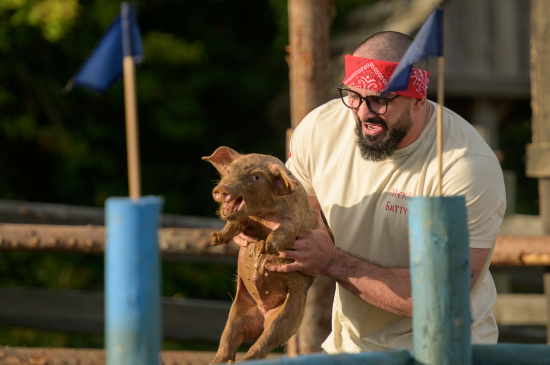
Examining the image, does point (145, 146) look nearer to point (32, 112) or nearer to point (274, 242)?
point (32, 112)

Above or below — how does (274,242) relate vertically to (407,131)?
below

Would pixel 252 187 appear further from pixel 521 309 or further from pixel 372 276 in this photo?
pixel 521 309

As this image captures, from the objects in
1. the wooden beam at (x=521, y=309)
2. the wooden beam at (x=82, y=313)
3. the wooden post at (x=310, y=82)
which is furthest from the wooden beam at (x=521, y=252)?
the wooden beam at (x=521, y=309)

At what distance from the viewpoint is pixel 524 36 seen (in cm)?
942

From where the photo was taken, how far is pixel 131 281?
1.65 metres

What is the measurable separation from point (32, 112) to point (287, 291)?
21.9 ft

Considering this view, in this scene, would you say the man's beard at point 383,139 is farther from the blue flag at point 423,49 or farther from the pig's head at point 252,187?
the blue flag at point 423,49

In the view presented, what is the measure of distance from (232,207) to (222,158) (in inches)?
12.8

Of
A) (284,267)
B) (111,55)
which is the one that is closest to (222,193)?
(284,267)

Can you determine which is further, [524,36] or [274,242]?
[524,36]

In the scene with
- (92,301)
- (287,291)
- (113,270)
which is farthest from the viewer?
(92,301)

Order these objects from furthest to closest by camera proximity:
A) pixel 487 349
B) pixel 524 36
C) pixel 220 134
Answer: pixel 220 134 < pixel 524 36 < pixel 487 349

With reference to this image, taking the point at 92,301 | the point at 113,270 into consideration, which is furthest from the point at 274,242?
the point at 92,301

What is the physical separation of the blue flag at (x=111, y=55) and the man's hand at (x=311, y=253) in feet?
3.05
